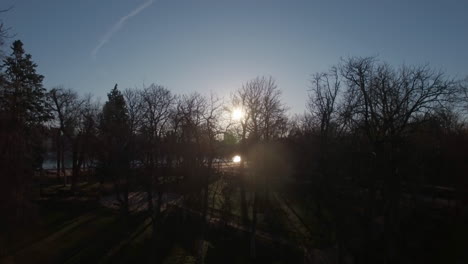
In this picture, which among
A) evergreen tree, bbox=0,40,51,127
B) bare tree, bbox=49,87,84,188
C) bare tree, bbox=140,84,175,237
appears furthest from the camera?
bare tree, bbox=49,87,84,188

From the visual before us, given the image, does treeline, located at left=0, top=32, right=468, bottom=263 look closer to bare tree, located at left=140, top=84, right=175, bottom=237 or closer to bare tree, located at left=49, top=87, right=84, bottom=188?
bare tree, located at left=140, top=84, right=175, bottom=237

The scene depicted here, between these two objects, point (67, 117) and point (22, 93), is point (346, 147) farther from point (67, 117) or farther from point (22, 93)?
point (67, 117)

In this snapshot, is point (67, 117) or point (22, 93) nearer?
point (22, 93)

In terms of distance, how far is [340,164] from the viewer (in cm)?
2059

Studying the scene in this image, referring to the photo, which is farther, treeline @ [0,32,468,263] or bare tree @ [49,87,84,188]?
bare tree @ [49,87,84,188]

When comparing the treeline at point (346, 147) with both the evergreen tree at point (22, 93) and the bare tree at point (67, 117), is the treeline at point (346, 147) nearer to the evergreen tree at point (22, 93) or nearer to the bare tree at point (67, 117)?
the evergreen tree at point (22, 93)

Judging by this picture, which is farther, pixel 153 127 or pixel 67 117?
pixel 67 117

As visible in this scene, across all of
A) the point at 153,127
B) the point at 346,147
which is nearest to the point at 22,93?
the point at 153,127

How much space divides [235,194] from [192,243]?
10.2 meters

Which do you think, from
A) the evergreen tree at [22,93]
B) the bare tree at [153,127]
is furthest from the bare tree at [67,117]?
the bare tree at [153,127]

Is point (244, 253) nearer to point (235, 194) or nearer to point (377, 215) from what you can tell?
point (377, 215)

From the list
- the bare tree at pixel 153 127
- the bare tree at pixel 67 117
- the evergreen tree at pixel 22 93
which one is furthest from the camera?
the bare tree at pixel 67 117

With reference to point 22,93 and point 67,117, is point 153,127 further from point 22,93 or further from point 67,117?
point 67,117

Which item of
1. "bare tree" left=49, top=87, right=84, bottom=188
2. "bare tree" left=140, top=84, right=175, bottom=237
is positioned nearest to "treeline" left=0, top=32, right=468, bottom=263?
"bare tree" left=140, top=84, right=175, bottom=237
